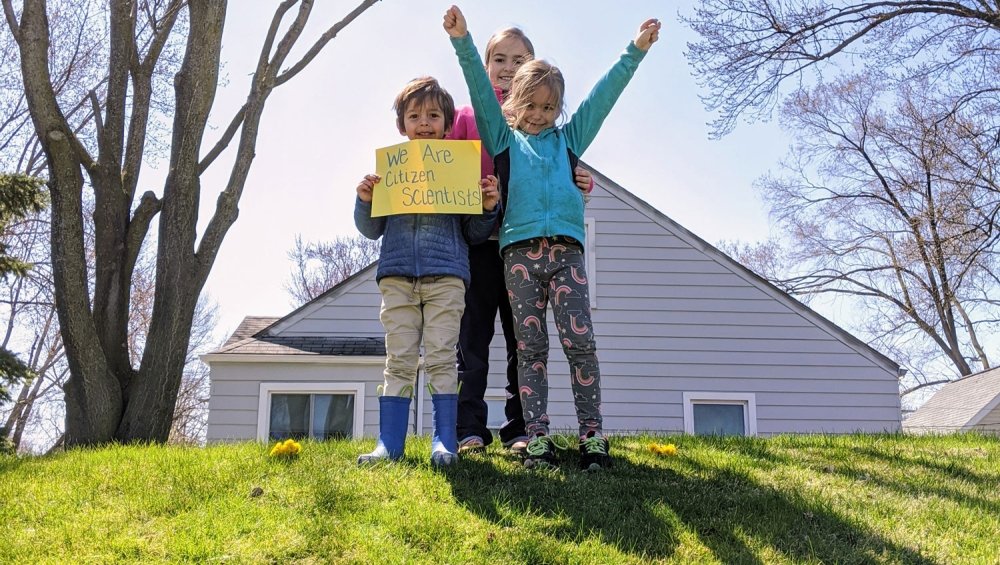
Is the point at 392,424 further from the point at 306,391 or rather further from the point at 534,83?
the point at 306,391

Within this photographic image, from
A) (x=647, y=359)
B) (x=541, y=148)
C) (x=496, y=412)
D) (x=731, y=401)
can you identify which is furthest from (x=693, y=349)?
(x=541, y=148)

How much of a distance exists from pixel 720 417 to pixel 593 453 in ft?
25.9

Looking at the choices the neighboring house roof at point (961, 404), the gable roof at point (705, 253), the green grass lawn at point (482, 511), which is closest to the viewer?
the green grass lawn at point (482, 511)

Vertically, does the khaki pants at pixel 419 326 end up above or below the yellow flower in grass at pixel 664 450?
above

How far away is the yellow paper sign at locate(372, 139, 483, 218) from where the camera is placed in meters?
3.86

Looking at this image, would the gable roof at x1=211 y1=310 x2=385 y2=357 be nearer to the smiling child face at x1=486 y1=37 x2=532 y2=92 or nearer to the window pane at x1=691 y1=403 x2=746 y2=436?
the window pane at x1=691 y1=403 x2=746 y2=436

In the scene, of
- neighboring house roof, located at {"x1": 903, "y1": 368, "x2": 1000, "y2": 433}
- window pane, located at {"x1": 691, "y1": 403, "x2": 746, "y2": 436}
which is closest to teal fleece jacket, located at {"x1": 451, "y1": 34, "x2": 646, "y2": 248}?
window pane, located at {"x1": 691, "y1": 403, "x2": 746, "y2": 436}

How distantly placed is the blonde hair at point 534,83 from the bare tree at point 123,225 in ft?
11.5

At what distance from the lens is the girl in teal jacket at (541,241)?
380 cm

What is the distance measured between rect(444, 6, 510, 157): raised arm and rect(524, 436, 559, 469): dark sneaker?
144 centimetres

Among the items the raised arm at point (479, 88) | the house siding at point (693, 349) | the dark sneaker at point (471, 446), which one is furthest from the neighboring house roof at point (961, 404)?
the raised arm at point (479, 88)

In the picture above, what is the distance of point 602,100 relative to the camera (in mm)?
4141

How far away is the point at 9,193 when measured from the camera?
666cm

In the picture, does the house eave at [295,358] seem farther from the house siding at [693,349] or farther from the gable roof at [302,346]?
the house siding at [693,349]
